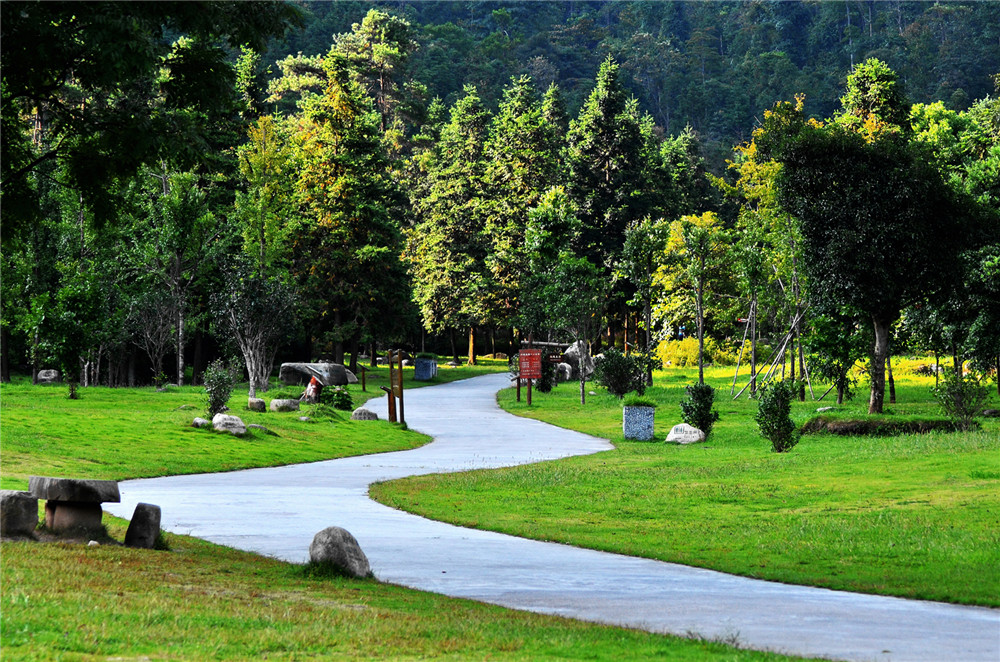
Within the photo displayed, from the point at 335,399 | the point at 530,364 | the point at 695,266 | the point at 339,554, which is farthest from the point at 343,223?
the point at 339,554

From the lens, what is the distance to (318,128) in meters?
64.4

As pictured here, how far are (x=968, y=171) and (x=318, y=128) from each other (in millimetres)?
39796

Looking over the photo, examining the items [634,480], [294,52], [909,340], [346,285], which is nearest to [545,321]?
[346,285]

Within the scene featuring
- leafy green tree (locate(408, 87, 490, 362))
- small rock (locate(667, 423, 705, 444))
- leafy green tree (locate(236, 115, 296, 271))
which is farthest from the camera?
leafy green tree (locate(408, 87, 490, 362))

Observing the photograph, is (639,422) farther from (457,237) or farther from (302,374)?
(457,237)

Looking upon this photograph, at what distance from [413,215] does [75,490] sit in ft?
256

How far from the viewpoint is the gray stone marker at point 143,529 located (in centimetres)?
1148

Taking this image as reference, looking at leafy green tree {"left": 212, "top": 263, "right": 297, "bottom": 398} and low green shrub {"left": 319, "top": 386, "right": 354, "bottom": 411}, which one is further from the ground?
leafy green tree {"left": 212, "top": 263, "right": 297, "bottom": 398}

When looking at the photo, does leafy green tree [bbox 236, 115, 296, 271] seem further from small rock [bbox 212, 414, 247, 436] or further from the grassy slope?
the grassy slope

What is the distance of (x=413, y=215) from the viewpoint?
8850 centimetres

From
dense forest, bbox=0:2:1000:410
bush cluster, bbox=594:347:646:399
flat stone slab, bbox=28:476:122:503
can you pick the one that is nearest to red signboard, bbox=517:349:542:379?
dense forest, bbox=0:2:1000:410

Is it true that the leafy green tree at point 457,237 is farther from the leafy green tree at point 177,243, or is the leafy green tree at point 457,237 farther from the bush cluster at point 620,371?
the bush cluster at point 620,371

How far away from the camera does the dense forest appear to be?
14.0 meters

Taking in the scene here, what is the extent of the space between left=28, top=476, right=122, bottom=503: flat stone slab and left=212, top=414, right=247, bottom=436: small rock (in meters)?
15.0
